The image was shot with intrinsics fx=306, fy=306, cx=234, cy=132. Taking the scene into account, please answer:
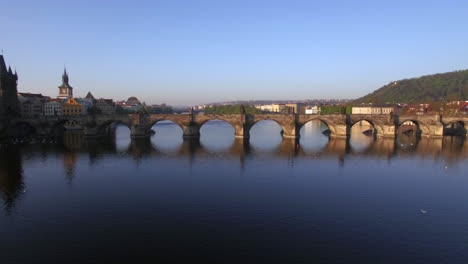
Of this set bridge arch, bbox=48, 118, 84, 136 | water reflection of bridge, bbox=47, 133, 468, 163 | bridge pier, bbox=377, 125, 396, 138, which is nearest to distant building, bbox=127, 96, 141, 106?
bridge arch, bbox=48, 118, 84, 136

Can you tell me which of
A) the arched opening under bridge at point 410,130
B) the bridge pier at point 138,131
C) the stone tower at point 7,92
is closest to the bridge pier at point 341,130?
the arched opening under bridge at point 410,130

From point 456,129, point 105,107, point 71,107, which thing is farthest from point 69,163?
point 105,107

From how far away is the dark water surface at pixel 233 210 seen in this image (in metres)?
13.6

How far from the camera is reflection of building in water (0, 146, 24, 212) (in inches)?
802

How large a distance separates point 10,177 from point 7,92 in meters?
42.7

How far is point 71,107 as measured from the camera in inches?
3391

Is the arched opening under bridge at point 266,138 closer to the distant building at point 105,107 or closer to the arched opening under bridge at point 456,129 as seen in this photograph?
the arched opening under bridge at point 456,129

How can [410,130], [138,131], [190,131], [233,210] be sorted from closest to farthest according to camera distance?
[233,210] < [190,131] < [138,131] < [410,130]

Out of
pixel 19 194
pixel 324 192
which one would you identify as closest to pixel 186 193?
pixel 324 192

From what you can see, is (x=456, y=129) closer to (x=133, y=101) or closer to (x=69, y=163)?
(x=69, y=163)

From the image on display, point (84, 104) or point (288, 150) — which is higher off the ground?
point (84, 104)

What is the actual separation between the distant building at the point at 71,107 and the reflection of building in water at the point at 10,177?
48.8 m

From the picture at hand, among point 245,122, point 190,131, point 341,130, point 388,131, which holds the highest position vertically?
point 245,122

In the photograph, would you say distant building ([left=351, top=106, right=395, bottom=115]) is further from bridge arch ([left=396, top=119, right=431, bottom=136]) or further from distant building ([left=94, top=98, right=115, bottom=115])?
distant building ([left=94, top=98, right=115, bottom=115])
